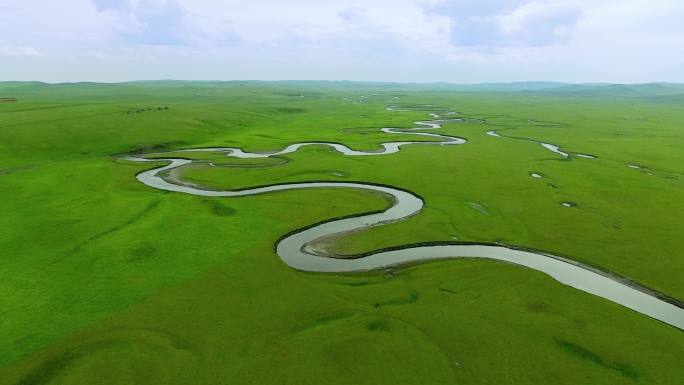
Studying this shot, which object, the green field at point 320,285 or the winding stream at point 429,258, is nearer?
the green field at point 320,285

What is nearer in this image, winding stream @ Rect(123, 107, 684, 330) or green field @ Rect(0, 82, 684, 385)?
green field @ Rect(0, 82, 684, 385)

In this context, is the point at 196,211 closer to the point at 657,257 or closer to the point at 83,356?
the point at 83,356

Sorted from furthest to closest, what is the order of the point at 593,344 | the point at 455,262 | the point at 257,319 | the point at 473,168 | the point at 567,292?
the point at 473,168 → the point at 455,262 → the point at 567,292 → the point at 257,319 → the point at 593,344

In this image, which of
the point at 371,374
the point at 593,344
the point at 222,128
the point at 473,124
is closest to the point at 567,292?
the point at 593,344

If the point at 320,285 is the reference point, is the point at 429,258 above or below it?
below

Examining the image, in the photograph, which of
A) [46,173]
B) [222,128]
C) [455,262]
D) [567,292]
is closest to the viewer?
[567,292]

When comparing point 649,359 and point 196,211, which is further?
point 196,211

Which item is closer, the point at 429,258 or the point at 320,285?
the point at 320,285
